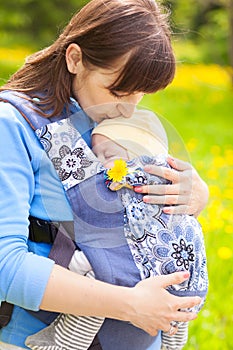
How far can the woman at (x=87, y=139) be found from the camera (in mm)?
1604

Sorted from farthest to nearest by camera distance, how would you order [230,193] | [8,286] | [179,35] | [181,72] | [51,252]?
[181,72]
[230,193]
[179,35]
[51,252]
[8,286]

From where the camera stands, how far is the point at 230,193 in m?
4.62

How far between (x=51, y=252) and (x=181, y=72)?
16811 millimetres

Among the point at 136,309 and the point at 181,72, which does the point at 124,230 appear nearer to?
the point at 136,309

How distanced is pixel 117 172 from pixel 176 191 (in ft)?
0.64

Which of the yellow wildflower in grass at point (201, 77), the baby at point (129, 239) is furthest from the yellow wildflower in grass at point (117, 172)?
the yellow wildflower in grass at point (201, 77)

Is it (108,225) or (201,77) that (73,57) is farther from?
(201,77)

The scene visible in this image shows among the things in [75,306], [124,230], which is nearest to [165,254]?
[124,230]

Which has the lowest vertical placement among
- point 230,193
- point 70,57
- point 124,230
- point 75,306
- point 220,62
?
point 220,62

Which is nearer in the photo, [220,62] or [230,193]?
[230,193]

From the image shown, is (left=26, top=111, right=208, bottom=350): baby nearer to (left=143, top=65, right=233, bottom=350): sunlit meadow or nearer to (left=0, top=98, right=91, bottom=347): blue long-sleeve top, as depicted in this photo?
(left=0, top=98, right=91, bottom=347): blue long-sleeve top

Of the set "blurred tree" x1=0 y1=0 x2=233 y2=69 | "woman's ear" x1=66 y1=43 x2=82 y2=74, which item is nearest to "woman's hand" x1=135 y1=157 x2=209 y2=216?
"woman's ear" x1=66 y1=43 x2=82 y2=74

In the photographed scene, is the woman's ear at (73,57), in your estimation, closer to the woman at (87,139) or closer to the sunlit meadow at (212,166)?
the woman at (87,139)

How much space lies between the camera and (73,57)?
1814 millimetres
